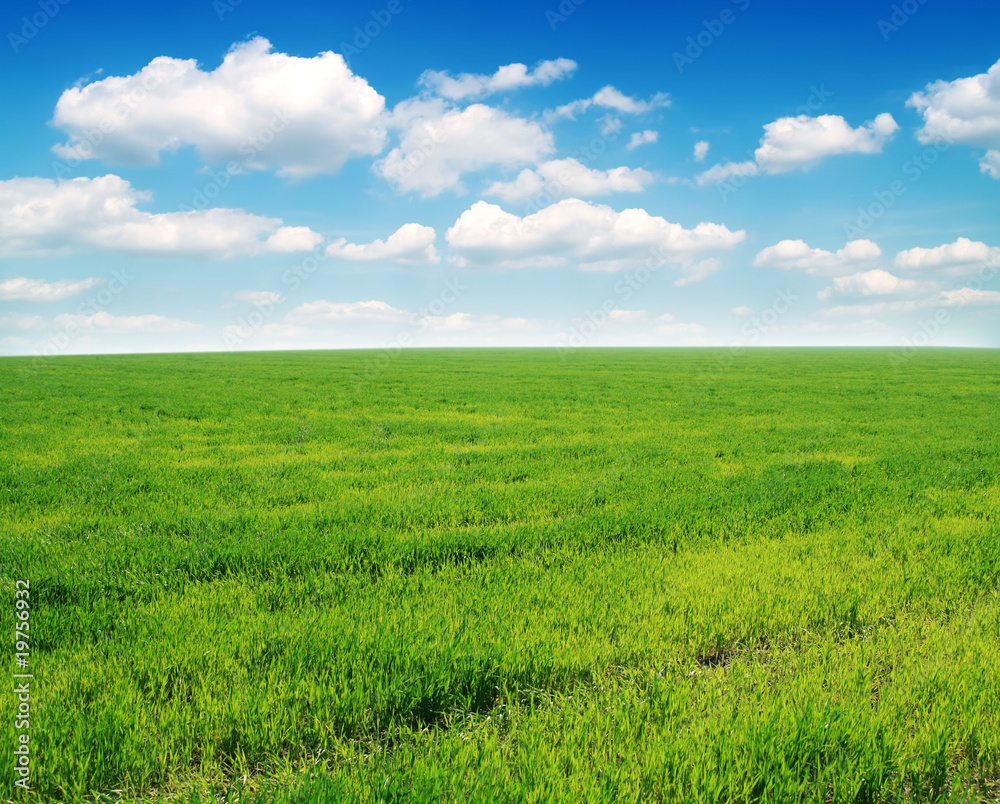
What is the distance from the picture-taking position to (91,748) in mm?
2869

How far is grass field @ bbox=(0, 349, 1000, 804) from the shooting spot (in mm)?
2836

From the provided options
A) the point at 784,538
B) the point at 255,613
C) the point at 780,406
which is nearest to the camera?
the point at 255,613

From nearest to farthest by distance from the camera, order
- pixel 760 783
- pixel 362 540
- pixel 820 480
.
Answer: pixel 760 783 → pixel 362 540 → pixel 820 480

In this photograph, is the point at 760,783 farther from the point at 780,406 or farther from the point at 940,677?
the point at 780,406

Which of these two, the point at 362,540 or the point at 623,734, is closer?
the point at 623,734

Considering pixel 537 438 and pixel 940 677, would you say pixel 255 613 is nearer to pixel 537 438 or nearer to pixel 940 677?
pixel 940 677

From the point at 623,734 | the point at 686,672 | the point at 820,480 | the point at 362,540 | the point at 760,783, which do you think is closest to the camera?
the point at 760,783

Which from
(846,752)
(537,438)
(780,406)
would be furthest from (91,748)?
(780,406)

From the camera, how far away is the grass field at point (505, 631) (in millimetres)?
2836

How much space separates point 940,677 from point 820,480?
6203 millimetres

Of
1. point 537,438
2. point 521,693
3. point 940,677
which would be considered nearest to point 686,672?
point 521,693

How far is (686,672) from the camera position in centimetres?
383

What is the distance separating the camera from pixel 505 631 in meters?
4.18

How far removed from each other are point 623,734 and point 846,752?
3.96 ft
